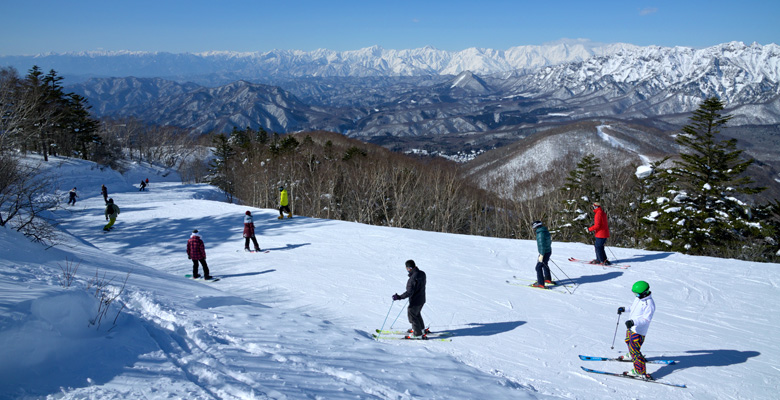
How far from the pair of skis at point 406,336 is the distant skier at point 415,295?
12 centimetres

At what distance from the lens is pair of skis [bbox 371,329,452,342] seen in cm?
791

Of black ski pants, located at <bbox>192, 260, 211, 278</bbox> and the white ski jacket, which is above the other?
the white ski jacket

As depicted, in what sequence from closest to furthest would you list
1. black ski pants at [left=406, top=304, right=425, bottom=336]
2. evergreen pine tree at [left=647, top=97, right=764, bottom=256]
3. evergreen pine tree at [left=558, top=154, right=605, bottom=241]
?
black ski pants at [left=406, top=304, right=425, bottom=336]
evergreen pine tree at [left=647, top=97, right=764, bottom=256]
evergreen pine tree at [left=558, top=154, right=605, bottom=241]

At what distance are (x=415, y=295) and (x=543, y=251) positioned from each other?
4.64m

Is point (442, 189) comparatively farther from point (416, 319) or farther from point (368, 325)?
point (416, 319)

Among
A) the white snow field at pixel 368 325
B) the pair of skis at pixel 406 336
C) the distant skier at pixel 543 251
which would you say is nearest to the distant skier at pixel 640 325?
the white snow field at pixel 368 325

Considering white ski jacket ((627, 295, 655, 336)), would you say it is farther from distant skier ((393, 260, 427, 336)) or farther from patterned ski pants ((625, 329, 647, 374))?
distant skier ((393, 260, 427, 336))

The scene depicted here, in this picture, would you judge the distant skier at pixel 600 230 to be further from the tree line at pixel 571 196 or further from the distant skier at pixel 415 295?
the tree line at pixel 571 196

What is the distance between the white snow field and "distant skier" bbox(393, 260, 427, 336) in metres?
0.37

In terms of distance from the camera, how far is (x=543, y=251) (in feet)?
34.8

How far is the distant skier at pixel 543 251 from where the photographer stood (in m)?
10.5

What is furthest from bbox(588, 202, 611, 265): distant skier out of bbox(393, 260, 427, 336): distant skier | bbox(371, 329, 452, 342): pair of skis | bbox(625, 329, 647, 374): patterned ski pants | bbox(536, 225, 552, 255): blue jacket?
bbox(393, 260, 427, 336): distant skier

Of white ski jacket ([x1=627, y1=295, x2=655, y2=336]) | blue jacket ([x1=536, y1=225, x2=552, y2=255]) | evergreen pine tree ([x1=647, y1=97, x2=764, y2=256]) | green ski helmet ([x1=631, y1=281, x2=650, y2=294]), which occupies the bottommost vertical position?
white ski jacket ([x1=627, y1=295, x2=655, y2=336])

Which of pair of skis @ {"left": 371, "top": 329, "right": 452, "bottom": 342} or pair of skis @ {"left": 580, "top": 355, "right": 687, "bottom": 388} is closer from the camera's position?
pair of skis @ {"left": 580, "top": 355, "right": 687, "bottom": 388}
